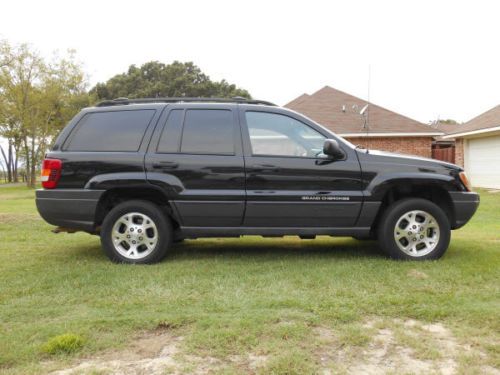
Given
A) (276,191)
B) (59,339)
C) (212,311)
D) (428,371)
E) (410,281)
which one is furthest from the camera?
(276,191)

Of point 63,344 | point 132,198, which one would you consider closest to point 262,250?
point 132,198

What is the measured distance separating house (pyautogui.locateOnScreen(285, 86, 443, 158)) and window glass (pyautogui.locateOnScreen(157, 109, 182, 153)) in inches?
648

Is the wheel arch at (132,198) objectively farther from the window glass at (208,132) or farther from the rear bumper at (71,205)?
the window glass at (208,132)

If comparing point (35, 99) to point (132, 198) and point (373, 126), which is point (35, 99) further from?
point (132, 198)

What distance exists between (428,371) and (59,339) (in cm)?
235

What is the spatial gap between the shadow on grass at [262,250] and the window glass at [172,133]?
1.35 metres

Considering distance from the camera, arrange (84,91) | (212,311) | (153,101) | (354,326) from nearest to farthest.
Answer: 1. (354,326)
2. (212,311)
3. (153,101)
4. (84,91)

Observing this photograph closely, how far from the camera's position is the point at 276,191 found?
208 inches

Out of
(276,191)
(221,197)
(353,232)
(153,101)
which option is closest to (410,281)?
(353,232)

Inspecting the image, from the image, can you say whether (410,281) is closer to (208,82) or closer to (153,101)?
(153,101)

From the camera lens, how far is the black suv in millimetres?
5289

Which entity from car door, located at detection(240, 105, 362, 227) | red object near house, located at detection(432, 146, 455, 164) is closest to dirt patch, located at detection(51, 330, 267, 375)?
car door, located at detection(240, 105, 362, 227)

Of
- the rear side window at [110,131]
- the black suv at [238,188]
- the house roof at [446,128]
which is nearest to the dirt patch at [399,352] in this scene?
the black suv at [238,188]

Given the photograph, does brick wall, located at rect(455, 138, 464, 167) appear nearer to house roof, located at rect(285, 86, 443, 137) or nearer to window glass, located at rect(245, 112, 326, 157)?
house roof, located at rect(285, 86, 443, 137)
